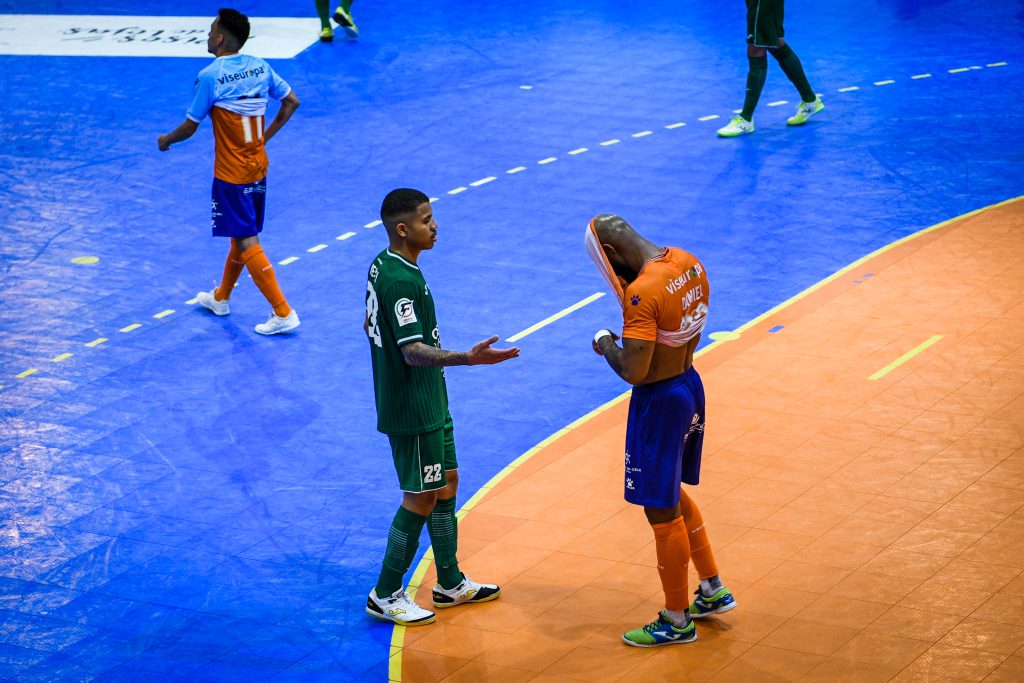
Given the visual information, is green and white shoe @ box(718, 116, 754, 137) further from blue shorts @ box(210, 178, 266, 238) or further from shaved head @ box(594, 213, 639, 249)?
shaved head @ box(594, 213, 639, 249)

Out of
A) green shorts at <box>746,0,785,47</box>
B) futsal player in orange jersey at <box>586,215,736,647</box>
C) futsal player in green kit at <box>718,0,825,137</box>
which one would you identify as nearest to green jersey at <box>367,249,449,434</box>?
futsal player in orange jersey at <box>586,215,736,647</box>

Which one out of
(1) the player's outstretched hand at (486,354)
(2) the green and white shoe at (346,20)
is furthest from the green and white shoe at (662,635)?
(2) the green and white shoe at (346,20)

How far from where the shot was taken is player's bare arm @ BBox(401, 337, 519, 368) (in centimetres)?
599

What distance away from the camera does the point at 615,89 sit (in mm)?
15711

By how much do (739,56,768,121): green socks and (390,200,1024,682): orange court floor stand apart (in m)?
4.16

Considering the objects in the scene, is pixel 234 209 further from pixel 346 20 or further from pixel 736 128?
pixel 346 20

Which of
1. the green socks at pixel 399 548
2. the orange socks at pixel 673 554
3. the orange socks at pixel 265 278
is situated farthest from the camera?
the orange socks at pixel 265 278

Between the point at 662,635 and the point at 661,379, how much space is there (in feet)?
4.11

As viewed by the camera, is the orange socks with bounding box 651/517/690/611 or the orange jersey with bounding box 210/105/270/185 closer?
the orange socks with bounding box 651/517/690/611

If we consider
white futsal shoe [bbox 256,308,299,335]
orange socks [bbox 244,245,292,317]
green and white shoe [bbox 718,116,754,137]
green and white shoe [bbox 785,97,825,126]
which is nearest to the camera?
orange socks [bbox 244,245,292,317]

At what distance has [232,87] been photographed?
32.7 feet

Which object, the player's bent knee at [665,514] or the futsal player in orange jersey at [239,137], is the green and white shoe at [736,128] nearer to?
the futsal player in orange jersey at [239,137]

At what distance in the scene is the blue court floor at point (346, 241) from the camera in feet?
23.7

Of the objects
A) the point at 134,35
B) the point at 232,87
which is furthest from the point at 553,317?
the point at 134,35
